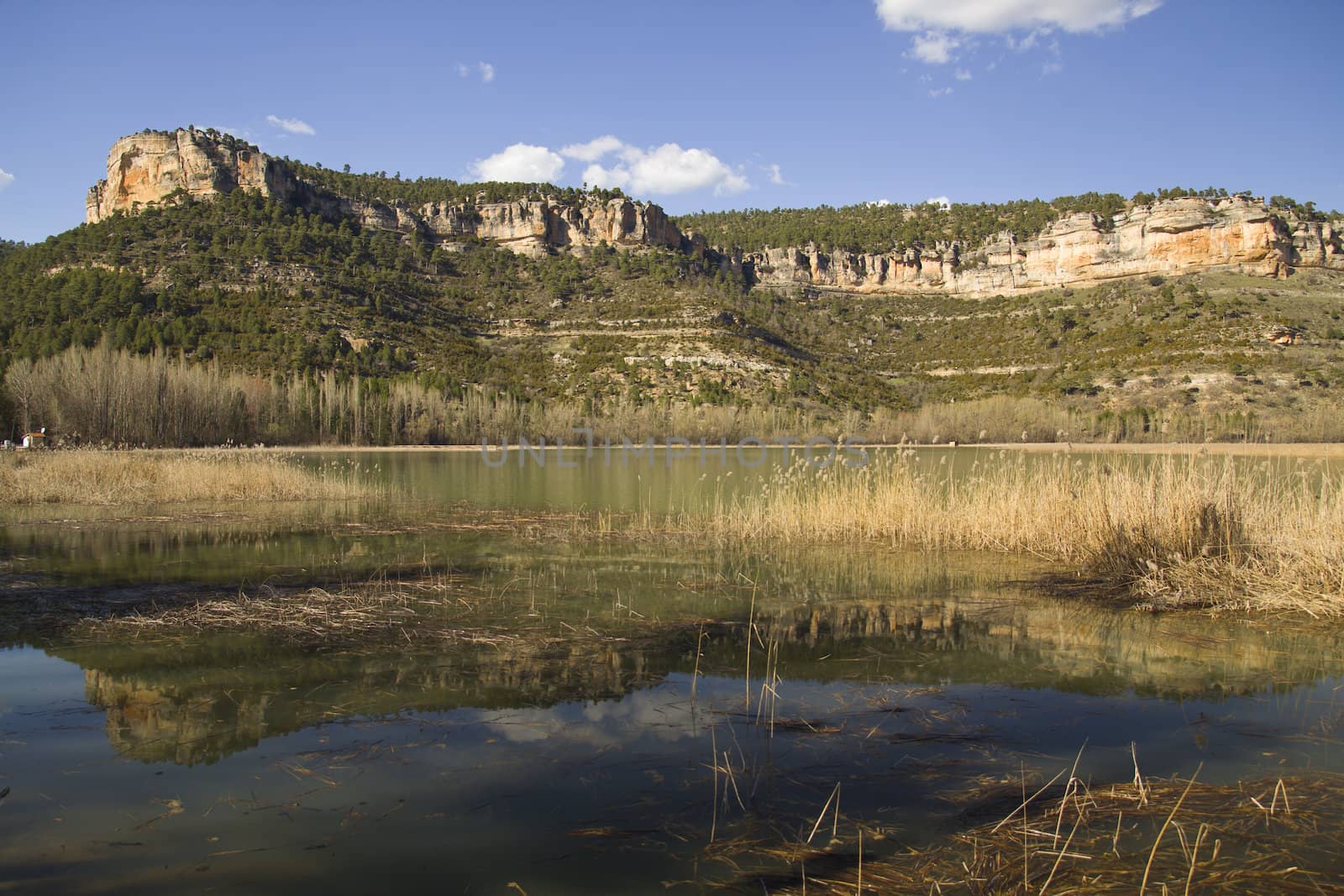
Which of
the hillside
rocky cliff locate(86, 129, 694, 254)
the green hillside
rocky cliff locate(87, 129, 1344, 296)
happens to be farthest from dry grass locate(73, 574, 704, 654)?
rocky cliff locate(87, 129, 1344, 296)

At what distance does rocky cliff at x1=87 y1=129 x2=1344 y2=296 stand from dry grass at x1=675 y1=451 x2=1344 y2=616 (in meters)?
82.7

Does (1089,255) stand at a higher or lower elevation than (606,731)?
higher

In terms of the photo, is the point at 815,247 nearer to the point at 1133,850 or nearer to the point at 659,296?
the point at 659,296

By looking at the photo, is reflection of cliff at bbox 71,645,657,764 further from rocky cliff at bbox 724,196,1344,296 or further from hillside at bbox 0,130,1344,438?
rocky cliff at bbox 724,196,1344,296

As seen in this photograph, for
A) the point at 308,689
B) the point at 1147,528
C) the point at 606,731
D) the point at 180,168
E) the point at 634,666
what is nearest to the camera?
the point at 606,731

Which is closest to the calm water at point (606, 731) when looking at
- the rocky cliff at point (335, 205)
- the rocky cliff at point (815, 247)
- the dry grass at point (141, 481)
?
the dry grass at point (141, 481)

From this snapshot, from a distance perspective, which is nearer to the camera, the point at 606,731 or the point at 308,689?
the point at 606,731

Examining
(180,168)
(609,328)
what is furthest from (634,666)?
(180,168)

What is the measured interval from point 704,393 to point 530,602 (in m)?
52.9

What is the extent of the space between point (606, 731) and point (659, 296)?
74363 mm

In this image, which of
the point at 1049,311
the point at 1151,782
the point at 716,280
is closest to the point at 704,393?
the point at 716,280

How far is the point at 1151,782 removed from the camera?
13.1ft

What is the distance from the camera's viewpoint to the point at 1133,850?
3.35 m

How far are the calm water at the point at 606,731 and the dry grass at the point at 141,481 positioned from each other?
928cm
